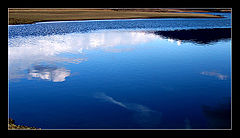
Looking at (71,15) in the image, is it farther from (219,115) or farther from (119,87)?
(219,115)

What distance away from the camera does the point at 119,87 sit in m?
26.9

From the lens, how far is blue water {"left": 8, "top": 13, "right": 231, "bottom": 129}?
20156 mm

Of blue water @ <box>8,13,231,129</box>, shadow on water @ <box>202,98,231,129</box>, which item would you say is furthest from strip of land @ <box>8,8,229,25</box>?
shadow on water @ <box>202,98,231,129</box>

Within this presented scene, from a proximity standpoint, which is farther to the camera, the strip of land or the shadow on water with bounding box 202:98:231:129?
the strip of land

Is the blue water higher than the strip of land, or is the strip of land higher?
the strip of land

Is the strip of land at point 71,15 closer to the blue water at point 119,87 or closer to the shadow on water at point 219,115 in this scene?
the blue water at point 119,87

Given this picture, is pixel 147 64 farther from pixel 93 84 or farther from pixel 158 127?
pixel 158 127

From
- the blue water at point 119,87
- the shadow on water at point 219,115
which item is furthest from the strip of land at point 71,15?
the shadow on water at point 219,115

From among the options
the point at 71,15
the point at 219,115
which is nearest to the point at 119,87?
the point at 219,115

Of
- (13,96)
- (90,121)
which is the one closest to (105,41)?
(13,96)

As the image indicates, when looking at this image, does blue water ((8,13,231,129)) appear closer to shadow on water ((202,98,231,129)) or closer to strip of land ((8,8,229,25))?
shadow on water ((202,98,231,129))

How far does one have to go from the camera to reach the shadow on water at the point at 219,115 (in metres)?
19.5

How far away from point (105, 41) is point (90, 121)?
36747 millimetres

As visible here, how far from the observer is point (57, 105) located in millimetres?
22875
